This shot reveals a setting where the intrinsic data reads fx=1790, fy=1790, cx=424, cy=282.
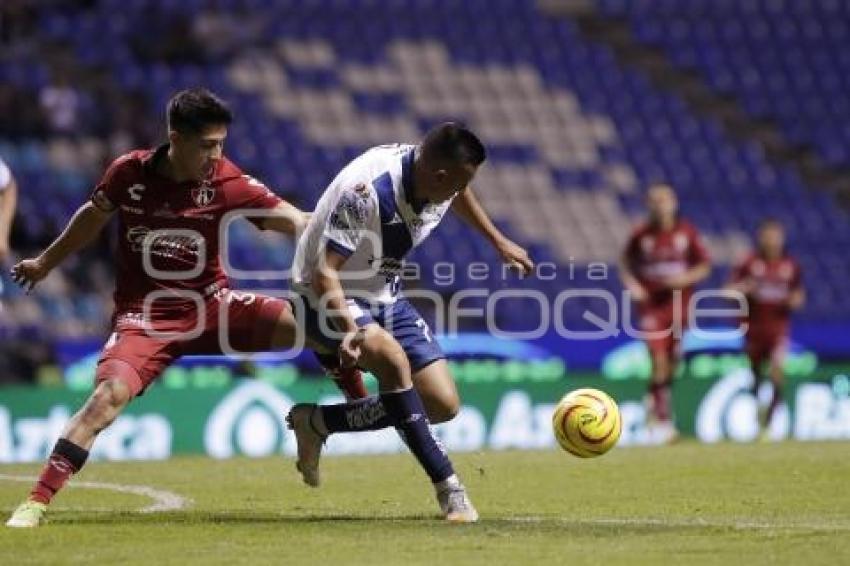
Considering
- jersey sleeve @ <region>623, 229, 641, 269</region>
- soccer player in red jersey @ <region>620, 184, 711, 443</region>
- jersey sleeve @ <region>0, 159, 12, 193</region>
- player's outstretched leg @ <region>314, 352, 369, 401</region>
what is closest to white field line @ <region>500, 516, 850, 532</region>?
player's outstretched leg @ <region>314, 352, 369, 401</region>

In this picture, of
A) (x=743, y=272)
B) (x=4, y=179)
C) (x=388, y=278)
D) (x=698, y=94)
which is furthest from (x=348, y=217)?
(x=698, y=94)

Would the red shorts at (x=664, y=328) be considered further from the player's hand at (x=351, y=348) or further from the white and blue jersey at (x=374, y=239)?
the player's hand at (x=351, y=348)

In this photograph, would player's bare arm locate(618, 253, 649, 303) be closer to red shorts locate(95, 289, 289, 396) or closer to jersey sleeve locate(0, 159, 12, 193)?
jersey sleeve locate(0, 159, 12, 193)

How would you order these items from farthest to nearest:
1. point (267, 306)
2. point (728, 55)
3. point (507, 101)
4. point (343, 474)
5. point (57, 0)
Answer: point (728, 55), point (507, 101), point (57, 0), point (343, 474), point (267, 306)

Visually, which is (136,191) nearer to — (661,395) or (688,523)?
(688,523)

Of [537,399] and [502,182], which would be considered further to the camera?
[502,182]

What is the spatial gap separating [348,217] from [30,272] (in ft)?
5.78

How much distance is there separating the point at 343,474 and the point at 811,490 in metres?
3.25

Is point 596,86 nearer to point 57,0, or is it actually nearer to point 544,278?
point 544,278

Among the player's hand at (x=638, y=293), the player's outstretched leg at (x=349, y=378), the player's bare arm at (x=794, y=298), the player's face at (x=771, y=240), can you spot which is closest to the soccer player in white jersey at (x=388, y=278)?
the player's outstretched leg at (x=349, y=378)

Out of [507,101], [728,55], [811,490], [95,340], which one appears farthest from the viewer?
[728,55]

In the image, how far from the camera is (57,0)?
23.4 metres

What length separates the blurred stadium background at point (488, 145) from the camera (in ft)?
56.7

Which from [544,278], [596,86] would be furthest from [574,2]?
[544,278]
